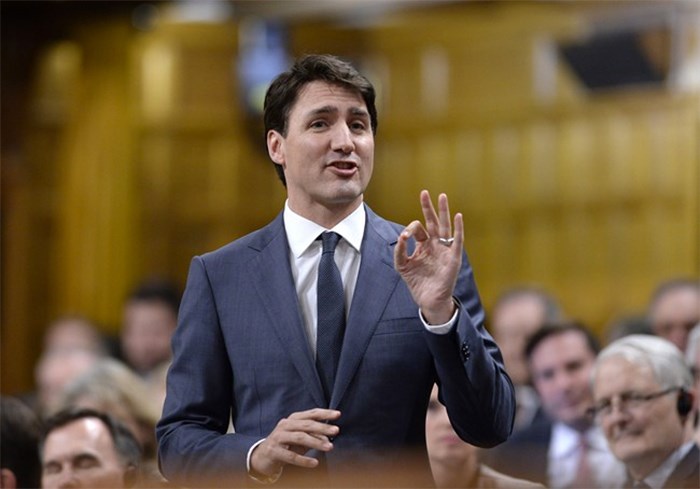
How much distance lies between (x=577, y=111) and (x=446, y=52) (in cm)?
85

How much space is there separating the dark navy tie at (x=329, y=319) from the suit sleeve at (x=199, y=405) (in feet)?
0.44

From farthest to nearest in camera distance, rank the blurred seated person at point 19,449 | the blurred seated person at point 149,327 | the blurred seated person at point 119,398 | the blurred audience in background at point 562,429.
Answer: the blurred seated person at point 149,327
the blurred seated person at point 119,398
the blurred audience in background at point 562,429
the blurred seated person at point 19,449

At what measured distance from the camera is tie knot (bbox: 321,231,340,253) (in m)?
1.90

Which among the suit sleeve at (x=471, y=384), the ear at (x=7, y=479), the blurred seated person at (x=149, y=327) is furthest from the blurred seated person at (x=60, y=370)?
the suit sleeve at (x=471, y=384)

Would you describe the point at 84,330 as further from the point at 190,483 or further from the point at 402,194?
the point at 190,483

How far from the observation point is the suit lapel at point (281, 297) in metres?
1.86

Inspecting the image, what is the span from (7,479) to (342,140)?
1381mm

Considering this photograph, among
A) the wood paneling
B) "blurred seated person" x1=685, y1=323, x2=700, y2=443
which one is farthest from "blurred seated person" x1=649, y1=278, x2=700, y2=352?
the wood paneling

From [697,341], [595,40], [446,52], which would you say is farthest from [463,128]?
[697,341]

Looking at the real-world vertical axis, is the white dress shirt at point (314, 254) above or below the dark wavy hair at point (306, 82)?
below

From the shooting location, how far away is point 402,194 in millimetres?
7730

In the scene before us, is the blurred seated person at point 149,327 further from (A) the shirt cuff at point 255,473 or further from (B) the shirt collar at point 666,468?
(A) the shirt cuff at point 255,473

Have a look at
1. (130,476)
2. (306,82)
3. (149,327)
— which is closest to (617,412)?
(130,476)

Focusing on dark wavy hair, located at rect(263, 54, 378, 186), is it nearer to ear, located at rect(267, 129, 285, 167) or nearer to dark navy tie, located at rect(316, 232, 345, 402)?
ear, located at rect(267, 129, 285, 167)
